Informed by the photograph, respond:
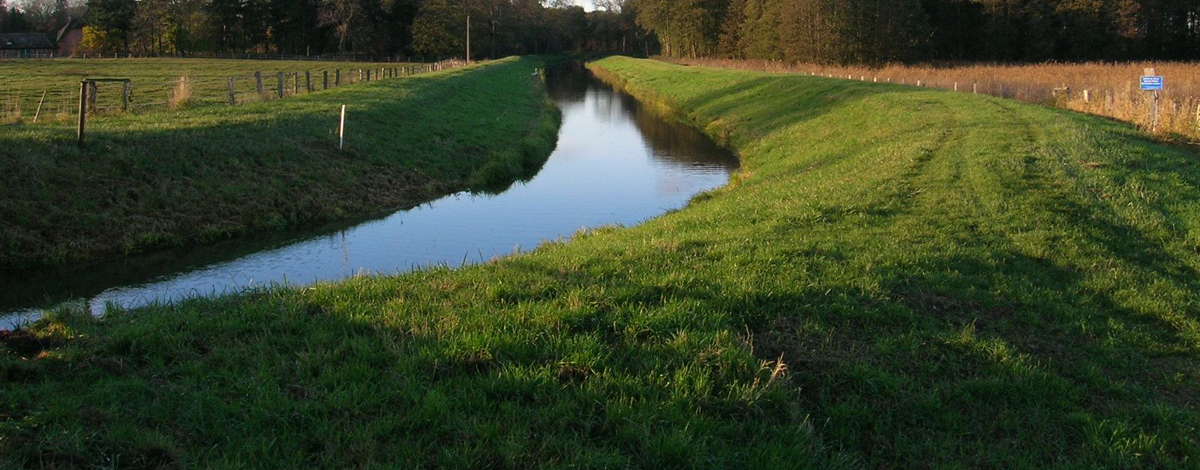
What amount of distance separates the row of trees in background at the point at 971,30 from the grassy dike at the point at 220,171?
130 feet

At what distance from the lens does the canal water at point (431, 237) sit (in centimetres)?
1063

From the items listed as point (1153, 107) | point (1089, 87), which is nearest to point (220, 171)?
point (1153, 107)

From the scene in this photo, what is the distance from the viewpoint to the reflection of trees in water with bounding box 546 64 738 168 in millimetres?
25031

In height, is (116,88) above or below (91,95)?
above

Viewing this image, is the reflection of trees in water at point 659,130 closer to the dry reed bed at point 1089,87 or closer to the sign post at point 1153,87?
the sign post at point 1153,87

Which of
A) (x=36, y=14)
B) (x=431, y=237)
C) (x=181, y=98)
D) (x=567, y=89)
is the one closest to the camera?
(x=431, y=237)

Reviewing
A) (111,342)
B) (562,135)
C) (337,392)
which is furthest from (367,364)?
(562,135)

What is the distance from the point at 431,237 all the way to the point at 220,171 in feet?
14.2

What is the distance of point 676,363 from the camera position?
205 inches

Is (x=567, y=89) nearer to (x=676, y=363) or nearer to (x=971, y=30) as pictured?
(x=971, y=30)

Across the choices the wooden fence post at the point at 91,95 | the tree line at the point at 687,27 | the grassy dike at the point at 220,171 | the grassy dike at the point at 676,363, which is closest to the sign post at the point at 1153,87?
the grassy dike at the point at 676,363

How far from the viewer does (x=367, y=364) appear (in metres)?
5.03

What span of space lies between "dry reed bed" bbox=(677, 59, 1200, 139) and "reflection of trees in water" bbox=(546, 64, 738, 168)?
34.1 ft

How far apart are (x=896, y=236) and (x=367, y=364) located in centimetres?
595
